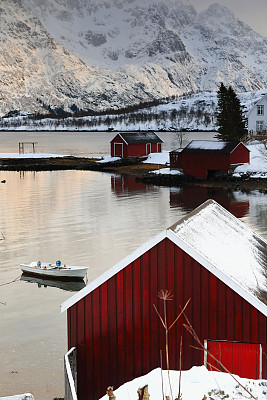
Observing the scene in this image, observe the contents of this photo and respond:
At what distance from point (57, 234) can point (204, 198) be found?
19.8 meters

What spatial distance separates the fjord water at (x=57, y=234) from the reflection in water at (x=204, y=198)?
0.07 metres

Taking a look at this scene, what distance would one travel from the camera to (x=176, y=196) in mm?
52219

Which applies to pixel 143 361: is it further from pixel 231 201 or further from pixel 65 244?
pixel 231 201

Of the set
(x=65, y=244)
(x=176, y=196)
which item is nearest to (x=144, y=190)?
(x=176, y=196)

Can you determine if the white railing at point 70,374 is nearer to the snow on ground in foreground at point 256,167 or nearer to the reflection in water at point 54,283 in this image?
the reflection in water at point 54,283

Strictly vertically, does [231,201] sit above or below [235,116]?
below

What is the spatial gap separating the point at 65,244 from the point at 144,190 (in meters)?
26.4

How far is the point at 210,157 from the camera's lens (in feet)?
208

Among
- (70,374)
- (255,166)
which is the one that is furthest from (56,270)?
(255,166)

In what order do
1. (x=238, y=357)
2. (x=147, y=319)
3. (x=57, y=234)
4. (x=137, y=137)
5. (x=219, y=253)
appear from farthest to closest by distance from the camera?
(x=137, y=137) → (x=57, y=234) → (x=219, y=253) → (x=147, y=319) → (x=238, y=357)

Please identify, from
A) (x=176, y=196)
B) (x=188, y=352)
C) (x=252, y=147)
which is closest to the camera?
(x=188, y=352)

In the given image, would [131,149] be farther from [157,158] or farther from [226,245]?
[226,245]

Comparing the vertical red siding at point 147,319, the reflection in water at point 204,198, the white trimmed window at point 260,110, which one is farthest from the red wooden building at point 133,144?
the vertical red siding at point 147,319

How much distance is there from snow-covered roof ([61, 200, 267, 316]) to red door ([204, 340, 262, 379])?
0.77 m
